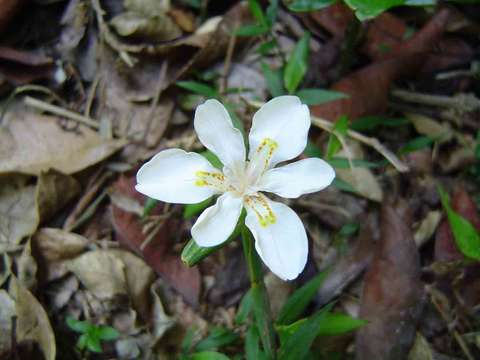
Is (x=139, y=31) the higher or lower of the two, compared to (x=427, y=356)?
higher

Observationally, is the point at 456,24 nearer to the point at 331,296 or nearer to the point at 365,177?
the point at 365,177

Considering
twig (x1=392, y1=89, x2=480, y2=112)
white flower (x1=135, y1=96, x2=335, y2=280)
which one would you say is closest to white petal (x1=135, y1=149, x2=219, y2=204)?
white flower (x1=135, y1=96, x2=335, y2=280)

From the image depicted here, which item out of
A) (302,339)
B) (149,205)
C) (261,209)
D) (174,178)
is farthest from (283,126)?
(149,205)

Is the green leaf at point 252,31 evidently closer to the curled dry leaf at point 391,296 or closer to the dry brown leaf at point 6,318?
the curled dry leaf at point 391,296

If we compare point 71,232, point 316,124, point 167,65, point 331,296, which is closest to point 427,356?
point 331,296

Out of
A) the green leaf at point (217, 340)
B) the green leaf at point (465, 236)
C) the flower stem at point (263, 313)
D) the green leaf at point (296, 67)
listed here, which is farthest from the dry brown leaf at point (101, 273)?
the green leaf at point (465, 236)
